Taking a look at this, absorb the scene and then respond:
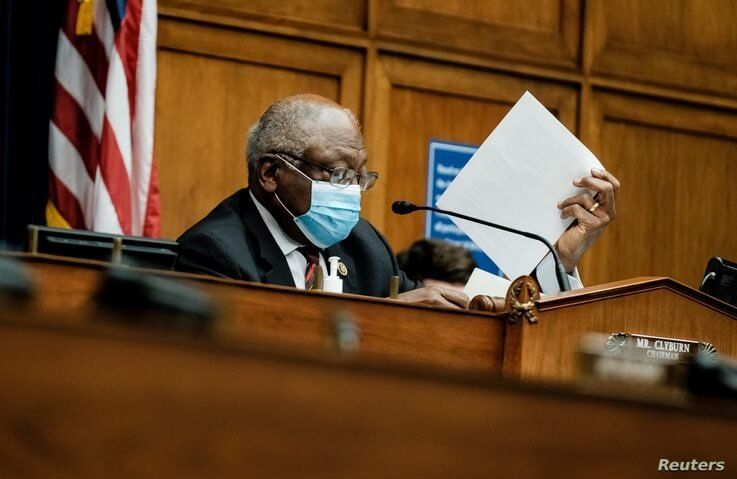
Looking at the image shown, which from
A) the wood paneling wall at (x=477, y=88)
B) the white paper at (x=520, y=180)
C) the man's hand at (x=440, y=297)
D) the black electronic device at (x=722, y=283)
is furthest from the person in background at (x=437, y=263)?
the man's hand at (x=440, y=297)

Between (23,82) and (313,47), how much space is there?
1.26 m

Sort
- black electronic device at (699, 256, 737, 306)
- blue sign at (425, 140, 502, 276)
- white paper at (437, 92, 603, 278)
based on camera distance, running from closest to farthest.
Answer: black electronic device at (699, 256, 737, 306), white paper at (437, 92, 603, 278), blue sign at (425, 140, 502, 276)

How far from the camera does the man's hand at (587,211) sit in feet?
11.2

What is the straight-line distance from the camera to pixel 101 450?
1030 mm

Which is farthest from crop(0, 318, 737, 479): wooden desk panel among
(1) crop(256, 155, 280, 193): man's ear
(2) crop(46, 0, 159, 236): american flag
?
(2) crop(46, 0, 159, 236): american flag

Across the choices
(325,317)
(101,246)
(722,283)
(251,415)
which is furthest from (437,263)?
(251,415)

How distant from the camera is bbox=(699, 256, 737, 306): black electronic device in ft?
9.87

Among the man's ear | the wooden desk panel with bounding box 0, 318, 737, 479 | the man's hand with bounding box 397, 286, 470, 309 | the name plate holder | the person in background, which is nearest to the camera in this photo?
the wooden desk panel with bounding box 0, 318, 737, 479

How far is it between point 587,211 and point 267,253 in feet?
2.85

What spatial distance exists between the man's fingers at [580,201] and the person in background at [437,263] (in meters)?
1.37

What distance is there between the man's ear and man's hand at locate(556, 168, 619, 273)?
78cm

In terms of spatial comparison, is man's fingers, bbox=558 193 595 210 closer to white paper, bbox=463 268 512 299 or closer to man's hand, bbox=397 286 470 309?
white paper, bbox=463 268 512 299

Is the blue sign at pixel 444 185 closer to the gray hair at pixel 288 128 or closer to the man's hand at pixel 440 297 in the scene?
the gray hair at pixel 288 128

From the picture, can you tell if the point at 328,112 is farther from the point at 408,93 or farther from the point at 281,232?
the point at 408,93
